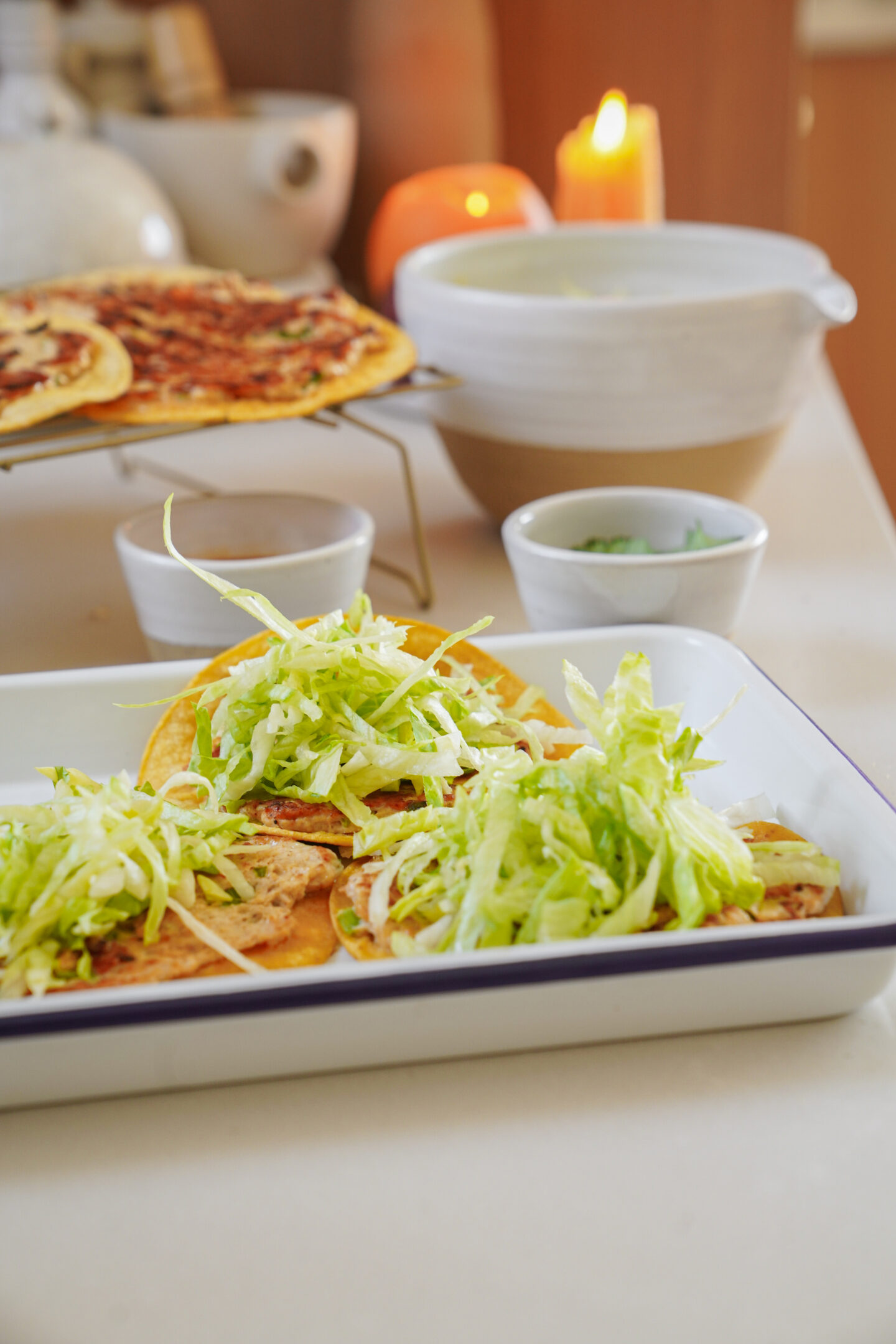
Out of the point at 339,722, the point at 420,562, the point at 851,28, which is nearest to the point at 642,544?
the point at 420,562

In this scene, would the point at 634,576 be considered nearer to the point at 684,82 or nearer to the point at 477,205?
the point at 477,205

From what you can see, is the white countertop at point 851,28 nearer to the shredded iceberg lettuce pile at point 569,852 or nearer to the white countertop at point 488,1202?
the shredded iceberg lettuce pile at point 569,852

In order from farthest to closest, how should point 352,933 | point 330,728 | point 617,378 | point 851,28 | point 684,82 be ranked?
point 851,28 → point 684,82 → point 617,378 → point 330,728 → point 352,933

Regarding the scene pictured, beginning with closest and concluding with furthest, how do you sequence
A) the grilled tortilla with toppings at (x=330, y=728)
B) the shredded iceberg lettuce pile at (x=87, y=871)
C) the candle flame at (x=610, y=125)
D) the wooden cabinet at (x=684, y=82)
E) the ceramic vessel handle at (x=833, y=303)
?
1. the shredded iceberg lettuce pile at (x=87, y=871)
2. the grilled tortilla with toppings at (x=330, y=728)
3. the ceramic vessel handle at (x=833, y=303)
4. the candle flame at (x=610, y=125)
5. the wooden cabinet at (x=684, y=82)

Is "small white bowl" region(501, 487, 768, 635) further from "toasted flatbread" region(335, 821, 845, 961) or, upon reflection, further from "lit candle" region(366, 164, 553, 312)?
"lit candle" region(366, 164, 553, 312)

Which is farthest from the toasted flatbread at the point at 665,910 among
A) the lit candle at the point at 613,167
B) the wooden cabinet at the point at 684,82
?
the wooden cabinet at the point at 684,82

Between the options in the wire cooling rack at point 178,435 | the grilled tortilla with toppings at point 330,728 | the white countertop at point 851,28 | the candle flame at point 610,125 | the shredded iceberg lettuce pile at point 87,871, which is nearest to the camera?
the shredded iceberg lettuce pile at point 87,871
